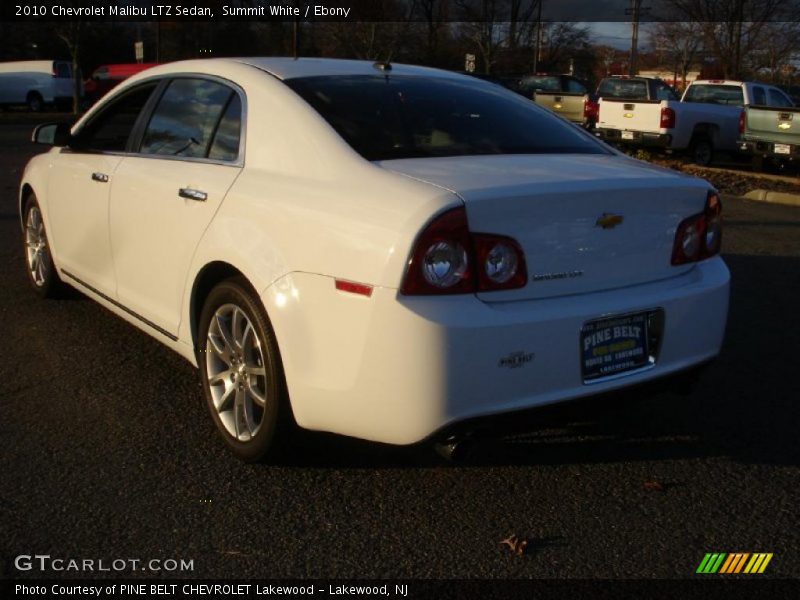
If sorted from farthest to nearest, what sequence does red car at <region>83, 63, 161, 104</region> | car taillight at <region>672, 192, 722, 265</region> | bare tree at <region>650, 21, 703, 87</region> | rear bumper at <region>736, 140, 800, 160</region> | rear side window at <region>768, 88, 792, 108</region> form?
bare tree at <region>650, 21, 703, 87</region>
red car at <region>83, 63, 161, 104</region>
rear side window at <region>768, 88, 792, 108</region>
rear bumper at <region>736, 140, 800, 160</region>
car taillight at <region>672, 192, 722, 265</region>

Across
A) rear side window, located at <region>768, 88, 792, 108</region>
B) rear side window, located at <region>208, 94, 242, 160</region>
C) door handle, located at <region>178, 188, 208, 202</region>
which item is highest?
rear side window, located at <region>768, 88, 792, 108</region>

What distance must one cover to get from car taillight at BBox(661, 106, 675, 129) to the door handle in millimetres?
15202

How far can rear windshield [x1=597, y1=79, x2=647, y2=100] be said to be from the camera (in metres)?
20.1

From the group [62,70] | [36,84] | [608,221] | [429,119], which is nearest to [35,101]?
[36,84]

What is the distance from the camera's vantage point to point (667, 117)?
17484mm

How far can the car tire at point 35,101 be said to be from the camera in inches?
1448

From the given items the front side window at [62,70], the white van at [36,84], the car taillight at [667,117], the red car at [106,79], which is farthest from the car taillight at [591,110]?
the red car at [106,79]

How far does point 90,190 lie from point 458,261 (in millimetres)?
2714

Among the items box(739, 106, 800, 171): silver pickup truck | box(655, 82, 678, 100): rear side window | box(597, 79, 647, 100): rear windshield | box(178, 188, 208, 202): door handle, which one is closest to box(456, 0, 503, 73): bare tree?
box(597, 79, 647, 100): rear windshield

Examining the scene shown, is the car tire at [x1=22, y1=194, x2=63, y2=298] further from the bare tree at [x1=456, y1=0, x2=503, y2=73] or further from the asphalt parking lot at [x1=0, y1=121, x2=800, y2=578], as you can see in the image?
the bare tree at [x1=456, y1=0, x2=503, y2=73]

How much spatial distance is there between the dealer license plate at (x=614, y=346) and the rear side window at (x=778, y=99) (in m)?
18.1

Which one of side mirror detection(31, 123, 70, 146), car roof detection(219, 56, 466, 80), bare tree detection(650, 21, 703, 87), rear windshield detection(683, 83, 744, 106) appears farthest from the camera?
bare tree detection(650, 21, 703, 87)

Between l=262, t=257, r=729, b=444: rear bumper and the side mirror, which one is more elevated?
the side mirror

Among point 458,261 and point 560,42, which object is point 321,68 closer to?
point 458,261
